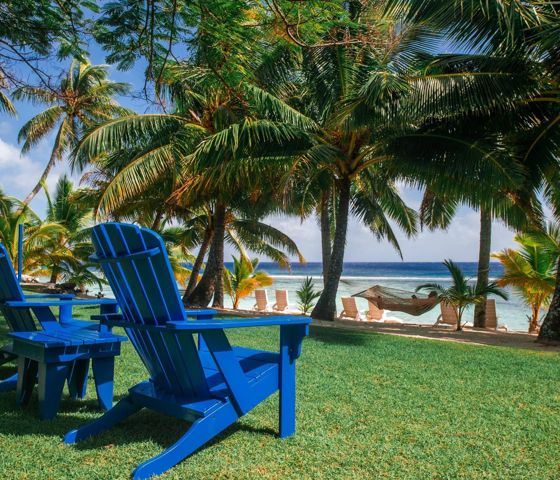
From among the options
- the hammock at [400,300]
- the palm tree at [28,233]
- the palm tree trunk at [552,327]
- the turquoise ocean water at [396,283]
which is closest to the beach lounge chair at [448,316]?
the hammock at [400,300]

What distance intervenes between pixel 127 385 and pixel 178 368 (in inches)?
68.1

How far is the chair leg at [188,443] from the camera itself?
243 cm

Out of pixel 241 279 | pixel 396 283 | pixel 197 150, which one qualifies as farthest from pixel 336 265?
pixel 396 283

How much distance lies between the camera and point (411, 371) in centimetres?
523

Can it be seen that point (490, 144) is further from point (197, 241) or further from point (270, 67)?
point (197, 241)

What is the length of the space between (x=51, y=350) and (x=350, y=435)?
1.82 m

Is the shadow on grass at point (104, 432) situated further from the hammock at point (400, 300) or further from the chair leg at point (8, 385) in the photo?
the hammock at point (400, 300)

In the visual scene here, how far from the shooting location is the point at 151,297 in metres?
2.66

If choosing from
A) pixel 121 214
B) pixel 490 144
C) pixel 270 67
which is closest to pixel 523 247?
pixel 490 144

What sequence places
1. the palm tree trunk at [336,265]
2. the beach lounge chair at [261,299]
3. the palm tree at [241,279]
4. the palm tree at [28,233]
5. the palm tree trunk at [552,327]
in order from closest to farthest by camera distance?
the palm tree trunk at [552,327] < the palm tree trunk at [336,265] < the palm tree at [28,233] < the beach lounge chair at [261,299] < the palm tree at [241,279]

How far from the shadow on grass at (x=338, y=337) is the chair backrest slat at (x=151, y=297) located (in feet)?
14.8

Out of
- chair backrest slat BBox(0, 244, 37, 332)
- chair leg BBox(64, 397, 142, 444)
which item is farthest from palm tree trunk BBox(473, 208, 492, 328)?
chair leg BBox(64, 397, 142, 444)

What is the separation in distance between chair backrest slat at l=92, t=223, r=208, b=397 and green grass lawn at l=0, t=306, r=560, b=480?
0.41m

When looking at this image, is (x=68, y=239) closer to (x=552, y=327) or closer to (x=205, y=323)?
(x=552, y=327)
